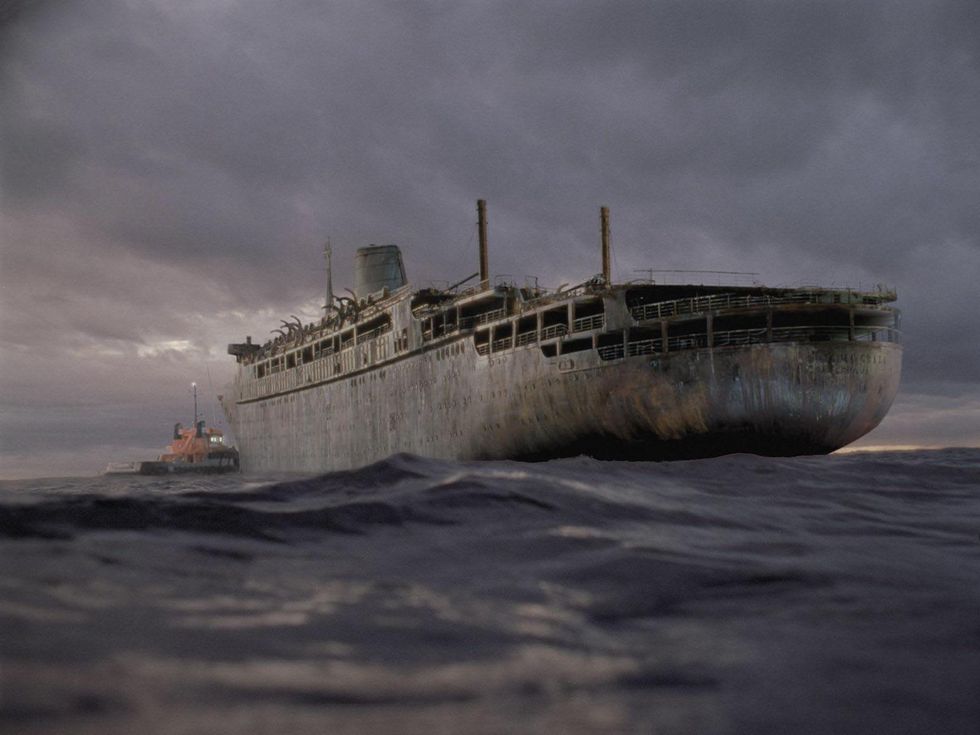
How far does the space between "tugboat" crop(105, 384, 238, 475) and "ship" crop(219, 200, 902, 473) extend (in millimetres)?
44758

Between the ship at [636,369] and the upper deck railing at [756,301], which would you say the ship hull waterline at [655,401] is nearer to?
the ship at [636,369]

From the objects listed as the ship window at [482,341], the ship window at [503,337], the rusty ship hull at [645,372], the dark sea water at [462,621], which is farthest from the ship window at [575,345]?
the dark sea water at [462,621]

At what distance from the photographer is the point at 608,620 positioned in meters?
4.14

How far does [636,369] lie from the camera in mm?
27844

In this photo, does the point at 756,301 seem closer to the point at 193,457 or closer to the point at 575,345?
the point at 575,345

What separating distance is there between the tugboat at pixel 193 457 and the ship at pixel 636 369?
147 feet

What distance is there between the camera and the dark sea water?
9.10 feet

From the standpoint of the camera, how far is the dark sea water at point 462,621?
9.10 ft

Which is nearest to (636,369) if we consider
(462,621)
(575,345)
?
(575,345)

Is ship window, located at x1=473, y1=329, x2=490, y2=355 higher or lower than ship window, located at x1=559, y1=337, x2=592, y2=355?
above

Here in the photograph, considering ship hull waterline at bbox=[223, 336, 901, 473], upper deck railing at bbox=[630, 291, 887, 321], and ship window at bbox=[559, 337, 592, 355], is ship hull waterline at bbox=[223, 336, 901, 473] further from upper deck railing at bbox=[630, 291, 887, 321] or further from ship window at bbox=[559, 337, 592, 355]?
upper deck railing at bbox=[630, 291, 887, 321]

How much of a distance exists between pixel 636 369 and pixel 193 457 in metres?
67.2

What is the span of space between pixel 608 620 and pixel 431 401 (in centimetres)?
3333

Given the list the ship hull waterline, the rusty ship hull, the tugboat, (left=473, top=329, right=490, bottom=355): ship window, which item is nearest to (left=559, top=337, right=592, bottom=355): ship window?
the rusty ship hull
